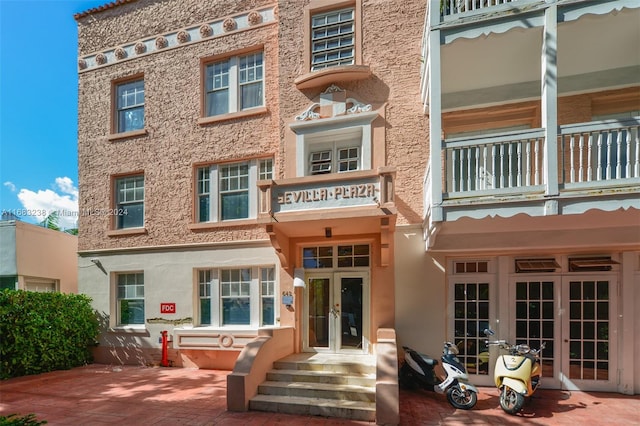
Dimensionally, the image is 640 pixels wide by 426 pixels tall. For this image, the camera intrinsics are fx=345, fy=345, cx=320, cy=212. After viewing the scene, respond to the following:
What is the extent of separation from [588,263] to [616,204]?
2.32 m

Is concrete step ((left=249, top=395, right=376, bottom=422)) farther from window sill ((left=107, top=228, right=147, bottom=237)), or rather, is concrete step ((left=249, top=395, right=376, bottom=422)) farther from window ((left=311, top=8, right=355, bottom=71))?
window ((left=311, top=8, right=355, bottom=71))

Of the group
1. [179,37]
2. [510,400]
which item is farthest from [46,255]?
[510,400]

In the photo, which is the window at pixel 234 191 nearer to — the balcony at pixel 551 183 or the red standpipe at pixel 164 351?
the red standpipe at pixel 164 351

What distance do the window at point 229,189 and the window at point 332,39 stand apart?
3.04m

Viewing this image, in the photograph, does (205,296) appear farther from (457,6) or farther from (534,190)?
(457,6)

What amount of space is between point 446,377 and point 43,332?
10.2 m

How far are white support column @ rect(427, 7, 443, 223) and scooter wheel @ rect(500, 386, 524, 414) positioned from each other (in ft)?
10.6

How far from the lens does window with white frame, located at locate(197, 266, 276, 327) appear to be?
9.26 m

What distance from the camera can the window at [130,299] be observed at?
10.5 meters

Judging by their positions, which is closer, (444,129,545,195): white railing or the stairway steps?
(444,129,545,195): white railing

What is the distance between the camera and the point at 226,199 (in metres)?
9.96

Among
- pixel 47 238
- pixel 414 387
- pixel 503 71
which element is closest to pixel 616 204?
pixel 503 71

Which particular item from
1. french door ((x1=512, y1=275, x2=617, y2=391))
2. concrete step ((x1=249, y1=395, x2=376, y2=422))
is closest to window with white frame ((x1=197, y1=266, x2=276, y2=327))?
concrete step ((x1=249, y1=395, x2=376, y2=422))

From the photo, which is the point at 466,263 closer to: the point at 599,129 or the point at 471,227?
the point at 471,227
